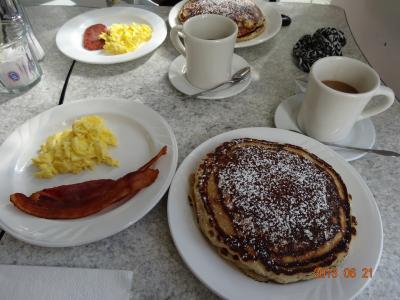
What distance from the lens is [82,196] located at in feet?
2.55

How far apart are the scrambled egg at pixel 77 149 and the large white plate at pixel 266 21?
65 cm

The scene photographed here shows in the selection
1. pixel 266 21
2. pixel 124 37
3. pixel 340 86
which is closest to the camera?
pixel 340 86

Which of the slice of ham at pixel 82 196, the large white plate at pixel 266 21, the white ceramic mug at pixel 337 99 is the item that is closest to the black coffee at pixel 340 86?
the white ceramic mug at pixel 337 99

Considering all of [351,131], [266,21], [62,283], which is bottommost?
[62,283]

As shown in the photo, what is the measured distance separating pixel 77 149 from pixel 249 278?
562 mm

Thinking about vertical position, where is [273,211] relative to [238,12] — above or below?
below

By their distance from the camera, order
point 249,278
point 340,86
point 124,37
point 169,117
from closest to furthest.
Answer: point 249,278 < point 340,86 < point 169,117 < point 124,37

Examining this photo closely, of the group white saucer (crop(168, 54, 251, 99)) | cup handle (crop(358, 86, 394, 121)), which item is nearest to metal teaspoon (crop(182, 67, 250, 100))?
white saucer (crop(168, 54, 251, 99))

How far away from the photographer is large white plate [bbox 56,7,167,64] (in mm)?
1164

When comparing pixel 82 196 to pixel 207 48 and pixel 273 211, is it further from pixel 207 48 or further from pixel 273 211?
pixel 207 48

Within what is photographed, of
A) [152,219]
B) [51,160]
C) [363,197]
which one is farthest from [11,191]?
[363,197]

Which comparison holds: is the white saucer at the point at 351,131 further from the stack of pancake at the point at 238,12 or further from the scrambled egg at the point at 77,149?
the scrambled egg at the point at 77,149

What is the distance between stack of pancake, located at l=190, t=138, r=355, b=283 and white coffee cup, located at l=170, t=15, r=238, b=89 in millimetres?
365

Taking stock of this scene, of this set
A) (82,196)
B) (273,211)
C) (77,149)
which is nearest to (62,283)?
(82,196)
